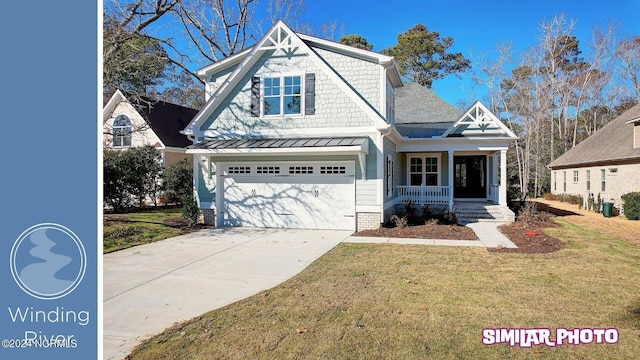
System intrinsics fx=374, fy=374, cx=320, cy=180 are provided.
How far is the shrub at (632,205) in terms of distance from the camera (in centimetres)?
1602

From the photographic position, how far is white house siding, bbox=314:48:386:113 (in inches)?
491

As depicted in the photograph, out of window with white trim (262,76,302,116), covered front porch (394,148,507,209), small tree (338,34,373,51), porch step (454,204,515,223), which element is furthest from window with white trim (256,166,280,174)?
small tree (338,34,373,51)

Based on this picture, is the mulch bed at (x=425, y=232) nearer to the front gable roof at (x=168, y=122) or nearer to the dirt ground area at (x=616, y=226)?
the dirt ground area at (x=616, y=226)

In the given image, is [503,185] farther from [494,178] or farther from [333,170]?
[333,170]

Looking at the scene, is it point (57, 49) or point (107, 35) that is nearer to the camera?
point (57, 49)

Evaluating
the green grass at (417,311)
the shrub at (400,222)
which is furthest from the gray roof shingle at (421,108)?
the green grass at (417,311)

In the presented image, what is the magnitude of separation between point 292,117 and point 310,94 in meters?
0.98

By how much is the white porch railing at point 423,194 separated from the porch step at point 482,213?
744mm

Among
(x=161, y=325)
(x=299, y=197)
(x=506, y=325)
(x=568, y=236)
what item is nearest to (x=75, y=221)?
(x=161, y=325)

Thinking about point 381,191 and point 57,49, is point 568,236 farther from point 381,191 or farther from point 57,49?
point 57,49

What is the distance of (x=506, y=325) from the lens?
4.57 metres

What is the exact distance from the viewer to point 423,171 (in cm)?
1706

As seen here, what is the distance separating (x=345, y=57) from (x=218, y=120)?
4992mm

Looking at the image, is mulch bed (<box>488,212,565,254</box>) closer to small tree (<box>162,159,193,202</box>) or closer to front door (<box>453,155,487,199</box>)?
front door (<box>453,155,487,199</box>)
